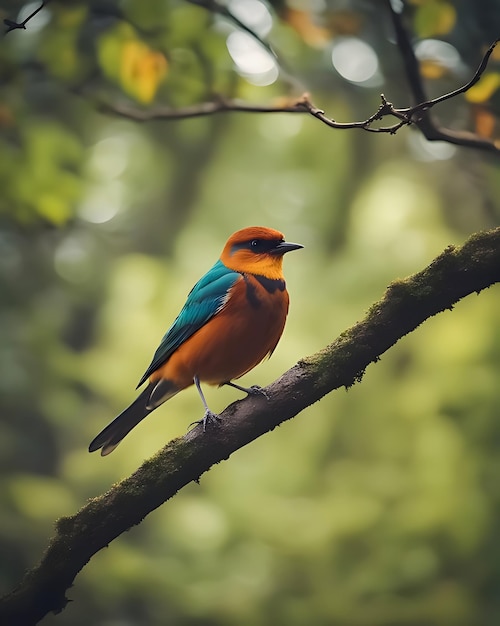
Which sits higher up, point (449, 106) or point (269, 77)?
point (269, 77)

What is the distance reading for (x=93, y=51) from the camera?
357cm

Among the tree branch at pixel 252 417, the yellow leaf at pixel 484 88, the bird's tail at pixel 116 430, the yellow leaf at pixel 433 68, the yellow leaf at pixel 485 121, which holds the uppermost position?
the yellow leaf at pixel 433 68

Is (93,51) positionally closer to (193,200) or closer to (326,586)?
(193,200)

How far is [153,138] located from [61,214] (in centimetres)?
238

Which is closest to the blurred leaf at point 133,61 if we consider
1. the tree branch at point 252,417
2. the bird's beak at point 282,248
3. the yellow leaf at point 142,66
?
the yellow leaf at point 142,66

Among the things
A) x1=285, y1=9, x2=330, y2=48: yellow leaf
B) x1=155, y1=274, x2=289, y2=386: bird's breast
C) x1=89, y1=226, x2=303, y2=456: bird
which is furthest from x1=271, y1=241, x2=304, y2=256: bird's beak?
x1=285, y1=9, x2=330, y2=48: yellow leaf

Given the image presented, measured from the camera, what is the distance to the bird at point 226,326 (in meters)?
2.51

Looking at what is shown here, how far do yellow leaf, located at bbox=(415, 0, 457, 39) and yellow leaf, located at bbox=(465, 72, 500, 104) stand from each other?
0.30 m

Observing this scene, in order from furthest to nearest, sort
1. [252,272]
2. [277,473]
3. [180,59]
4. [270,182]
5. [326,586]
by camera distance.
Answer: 1. [270,182]
2. [277,473]
3. [326,586]
4. [180,59]
5. [252,272]

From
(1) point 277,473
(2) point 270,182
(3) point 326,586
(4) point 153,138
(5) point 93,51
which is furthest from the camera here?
(4) point 153,138

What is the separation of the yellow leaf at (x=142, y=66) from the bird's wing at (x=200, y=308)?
104 centimetres

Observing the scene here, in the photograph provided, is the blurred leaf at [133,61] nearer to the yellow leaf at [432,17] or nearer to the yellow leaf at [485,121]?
the yellow leaf at [432,17]

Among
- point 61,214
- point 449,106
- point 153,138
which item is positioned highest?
point 153,138

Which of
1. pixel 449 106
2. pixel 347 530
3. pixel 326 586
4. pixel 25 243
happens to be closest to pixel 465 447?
pixel 347 530
